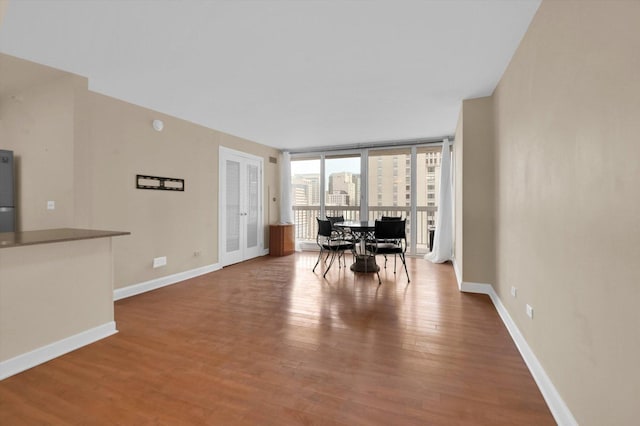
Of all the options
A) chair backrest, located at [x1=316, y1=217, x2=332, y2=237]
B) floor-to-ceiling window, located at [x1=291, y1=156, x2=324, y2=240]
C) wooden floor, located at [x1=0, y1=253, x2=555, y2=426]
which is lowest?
wooden floor, located at [x1=0, y1=253, x2=555, y2=426]

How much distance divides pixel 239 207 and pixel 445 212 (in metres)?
4.10

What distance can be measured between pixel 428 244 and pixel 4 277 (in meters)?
6.31

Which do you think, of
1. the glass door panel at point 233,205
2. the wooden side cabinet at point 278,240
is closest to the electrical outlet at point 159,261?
the glass door panel at point 233,205

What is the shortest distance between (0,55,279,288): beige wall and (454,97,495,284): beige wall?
4041 mm

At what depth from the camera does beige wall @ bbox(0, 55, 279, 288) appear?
3.01 m

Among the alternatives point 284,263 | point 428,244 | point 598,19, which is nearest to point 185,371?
point 598,19

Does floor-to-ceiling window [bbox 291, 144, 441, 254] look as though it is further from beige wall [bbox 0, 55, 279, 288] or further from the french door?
beige wall [bbox 0, 55, 279, 288]

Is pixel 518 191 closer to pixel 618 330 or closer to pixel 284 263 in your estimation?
pixel 618 330

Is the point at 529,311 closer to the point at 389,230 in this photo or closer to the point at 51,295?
the point at 389,230

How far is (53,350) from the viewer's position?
219 cm

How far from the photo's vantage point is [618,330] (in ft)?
3.56

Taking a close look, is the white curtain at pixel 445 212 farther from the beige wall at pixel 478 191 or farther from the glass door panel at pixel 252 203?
the glass door panel at pixel 252 203

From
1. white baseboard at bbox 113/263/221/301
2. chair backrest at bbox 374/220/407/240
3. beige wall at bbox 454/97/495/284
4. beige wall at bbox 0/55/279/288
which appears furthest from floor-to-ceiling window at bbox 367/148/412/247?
white baseboard at bbox 113/263/221/301

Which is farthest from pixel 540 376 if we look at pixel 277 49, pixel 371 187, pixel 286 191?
pixel 286 191
